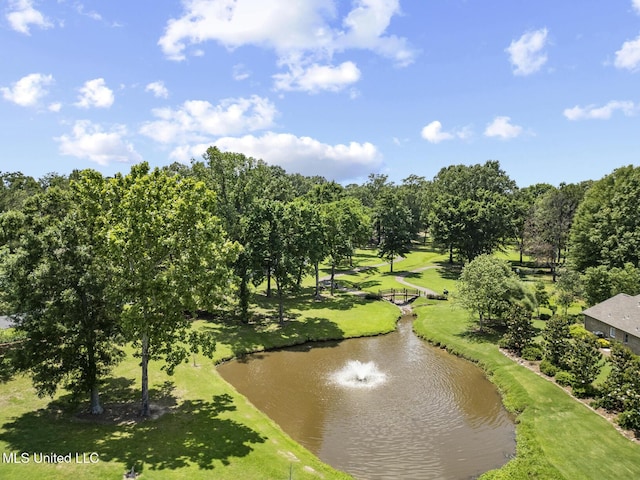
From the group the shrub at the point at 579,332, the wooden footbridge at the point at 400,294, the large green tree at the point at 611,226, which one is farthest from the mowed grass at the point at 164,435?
the large green tree at the point at 611,226

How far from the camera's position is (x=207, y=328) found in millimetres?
45875

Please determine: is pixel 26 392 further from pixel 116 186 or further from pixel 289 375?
pixel 289 375

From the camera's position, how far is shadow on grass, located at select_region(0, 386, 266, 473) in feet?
69.3

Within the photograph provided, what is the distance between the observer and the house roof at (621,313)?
3927 centimetres

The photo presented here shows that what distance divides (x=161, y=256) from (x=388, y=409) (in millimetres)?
19682

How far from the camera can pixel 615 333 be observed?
41.3 metres

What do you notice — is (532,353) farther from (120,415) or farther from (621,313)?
(120,415)

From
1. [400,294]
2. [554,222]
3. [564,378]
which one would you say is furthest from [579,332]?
[554,222]

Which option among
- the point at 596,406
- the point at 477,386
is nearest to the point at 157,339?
the point at 477,386

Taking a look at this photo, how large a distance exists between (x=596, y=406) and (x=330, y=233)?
43.7m

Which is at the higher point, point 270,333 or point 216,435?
point 270,333

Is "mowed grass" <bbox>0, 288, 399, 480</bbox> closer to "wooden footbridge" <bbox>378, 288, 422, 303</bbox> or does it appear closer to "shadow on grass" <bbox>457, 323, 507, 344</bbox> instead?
"shadow on grass" <bbox>457, 323, 507, 344</bbox>

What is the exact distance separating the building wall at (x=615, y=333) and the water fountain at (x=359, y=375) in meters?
24.0

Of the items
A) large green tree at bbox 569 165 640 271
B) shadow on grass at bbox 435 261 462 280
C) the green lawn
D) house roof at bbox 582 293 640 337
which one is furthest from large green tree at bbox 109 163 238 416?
shadow on grass at bbox 435 261 462 280
